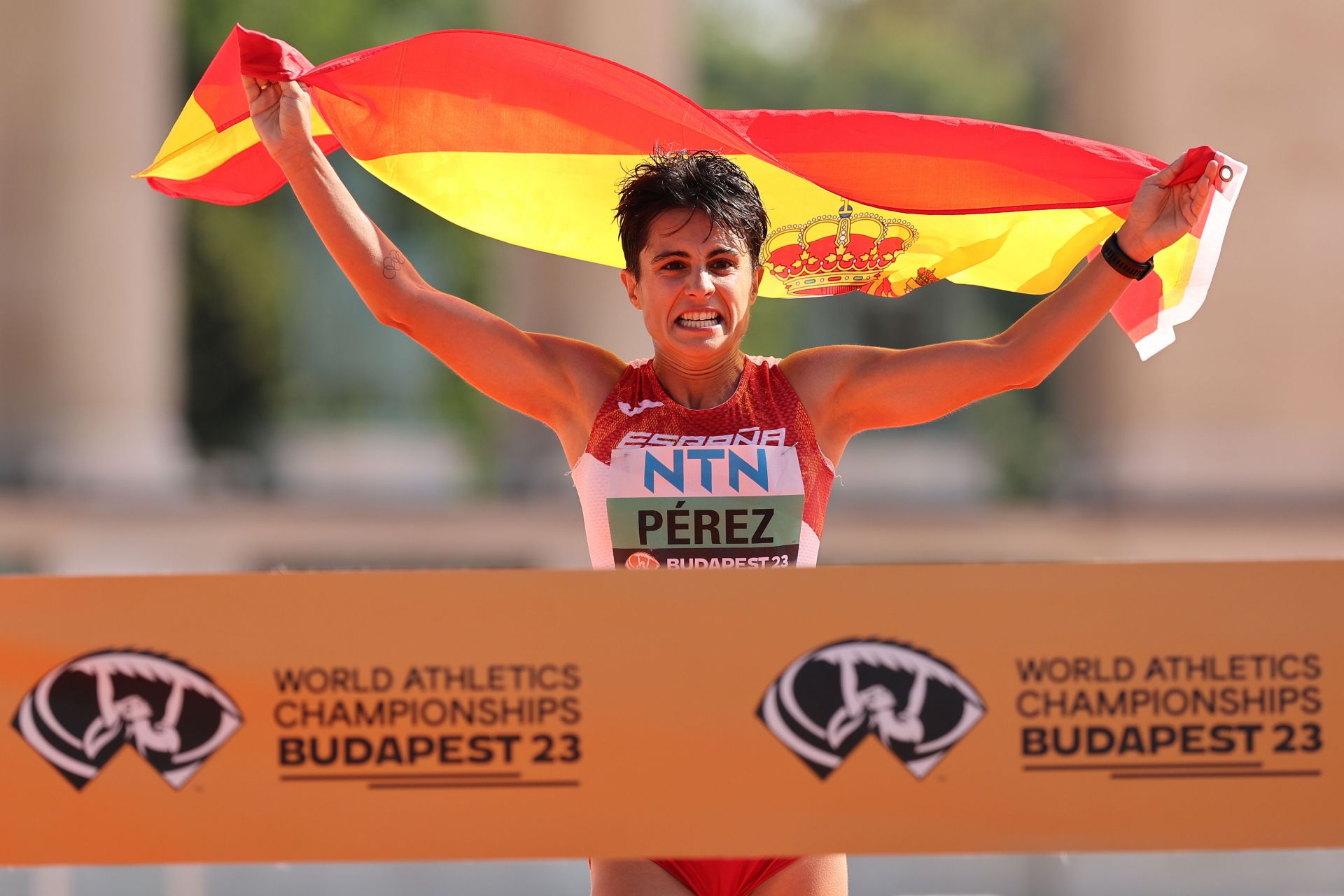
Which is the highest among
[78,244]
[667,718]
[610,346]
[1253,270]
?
[78,244]

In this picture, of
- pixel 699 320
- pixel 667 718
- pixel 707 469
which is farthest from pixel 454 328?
pixel 667 718

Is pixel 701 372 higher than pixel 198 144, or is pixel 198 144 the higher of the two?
pixel 198 144

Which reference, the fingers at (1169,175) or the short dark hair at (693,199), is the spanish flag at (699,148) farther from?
the short dark hair at (693,199)

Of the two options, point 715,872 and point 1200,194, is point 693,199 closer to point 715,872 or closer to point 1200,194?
point 1200,194

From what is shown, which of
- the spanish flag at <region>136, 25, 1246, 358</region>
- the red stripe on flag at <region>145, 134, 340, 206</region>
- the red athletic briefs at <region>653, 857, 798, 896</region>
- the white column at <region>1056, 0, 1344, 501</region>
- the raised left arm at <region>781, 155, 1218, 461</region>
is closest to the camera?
the red athletic briefs at <region>653, 857, 798, 896</region>

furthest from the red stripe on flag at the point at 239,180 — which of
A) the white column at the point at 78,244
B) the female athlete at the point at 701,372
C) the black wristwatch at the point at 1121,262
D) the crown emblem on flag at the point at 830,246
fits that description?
the white column at the point at 78,244

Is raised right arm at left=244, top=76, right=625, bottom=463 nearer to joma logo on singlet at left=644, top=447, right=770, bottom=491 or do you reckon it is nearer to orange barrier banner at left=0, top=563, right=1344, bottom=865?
joma logo on singlet at left=644, top=447, right=770, bottom=491

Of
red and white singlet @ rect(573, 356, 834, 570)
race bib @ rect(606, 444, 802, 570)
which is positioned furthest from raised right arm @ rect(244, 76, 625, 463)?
race bib @ rect(606, 444, 802, 570)

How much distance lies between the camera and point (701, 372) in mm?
4004

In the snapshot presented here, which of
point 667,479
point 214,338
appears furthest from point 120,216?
point 667,479

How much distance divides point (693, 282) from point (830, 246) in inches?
43.1

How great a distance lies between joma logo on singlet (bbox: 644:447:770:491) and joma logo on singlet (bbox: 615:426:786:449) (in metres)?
0.03

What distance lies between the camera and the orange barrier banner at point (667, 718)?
3316 millimetres

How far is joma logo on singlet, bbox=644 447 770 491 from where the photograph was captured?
3824mm
